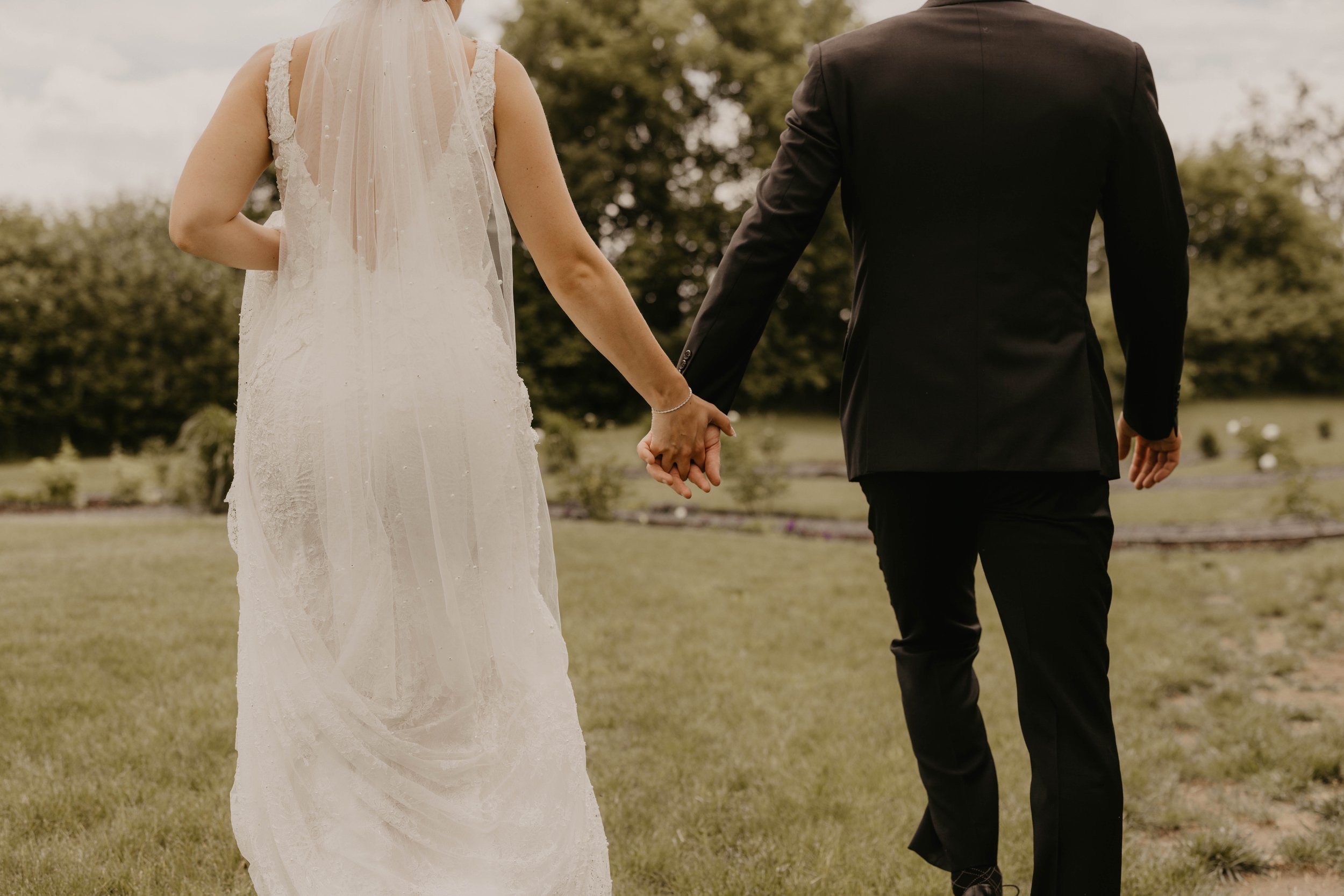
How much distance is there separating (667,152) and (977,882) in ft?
80.3

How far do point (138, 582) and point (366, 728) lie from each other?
557cm

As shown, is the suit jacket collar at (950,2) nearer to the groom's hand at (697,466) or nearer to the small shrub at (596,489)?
the groom's hand at (697,466)

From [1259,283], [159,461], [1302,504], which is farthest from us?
[1259,283]

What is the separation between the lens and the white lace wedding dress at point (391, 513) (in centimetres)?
204

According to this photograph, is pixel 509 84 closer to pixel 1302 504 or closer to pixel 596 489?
pixel 596 489

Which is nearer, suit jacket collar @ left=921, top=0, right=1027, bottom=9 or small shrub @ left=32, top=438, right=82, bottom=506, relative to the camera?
suit jacket collar @ left=921, top=0, right=1027, bottom=9

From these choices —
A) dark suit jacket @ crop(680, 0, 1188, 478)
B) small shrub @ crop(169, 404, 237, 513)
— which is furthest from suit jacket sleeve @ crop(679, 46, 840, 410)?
small shrub @ crop(169, 404, 237, 513)

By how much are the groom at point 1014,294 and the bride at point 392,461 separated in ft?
2.02

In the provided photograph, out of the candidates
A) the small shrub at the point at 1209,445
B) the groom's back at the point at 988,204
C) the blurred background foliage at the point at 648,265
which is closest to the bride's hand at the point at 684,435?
the groom's back at the point at 988,204

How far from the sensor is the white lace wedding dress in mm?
2035

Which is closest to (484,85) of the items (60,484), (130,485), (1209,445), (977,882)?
(977,882)

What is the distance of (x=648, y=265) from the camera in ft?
76.2

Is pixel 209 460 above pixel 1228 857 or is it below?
above

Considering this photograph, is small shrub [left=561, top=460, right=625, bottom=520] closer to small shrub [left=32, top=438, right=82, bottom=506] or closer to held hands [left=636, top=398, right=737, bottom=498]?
small shrub [left=32, top=438, right=82, bottom=506]
